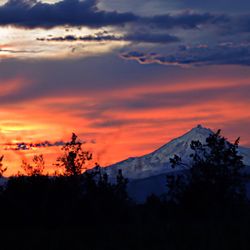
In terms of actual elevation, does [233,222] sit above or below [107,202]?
below

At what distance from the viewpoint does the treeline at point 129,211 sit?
2270 cm

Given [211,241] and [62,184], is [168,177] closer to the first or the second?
[62,184]

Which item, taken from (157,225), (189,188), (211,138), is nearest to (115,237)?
(157,225)

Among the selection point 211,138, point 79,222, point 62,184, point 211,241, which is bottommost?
point 211,241

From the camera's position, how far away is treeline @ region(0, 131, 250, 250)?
2270 cm

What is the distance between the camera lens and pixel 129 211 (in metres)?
33.8

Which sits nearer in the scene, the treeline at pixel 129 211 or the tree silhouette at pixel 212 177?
the treeline at pixel 129 211

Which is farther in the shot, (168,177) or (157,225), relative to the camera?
(168,177)

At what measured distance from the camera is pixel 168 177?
41.5 meters

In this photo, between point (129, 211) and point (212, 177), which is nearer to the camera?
point (129, 211)

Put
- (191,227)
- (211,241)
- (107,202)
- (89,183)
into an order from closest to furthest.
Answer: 1. (211,241)
2. (191,227)
3. (107,202)
4. (89,183)

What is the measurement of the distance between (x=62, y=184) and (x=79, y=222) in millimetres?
3311

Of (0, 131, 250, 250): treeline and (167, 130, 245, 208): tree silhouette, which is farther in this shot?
(167, 130, 245, 208): tree silhouette

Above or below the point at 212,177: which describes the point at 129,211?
below
